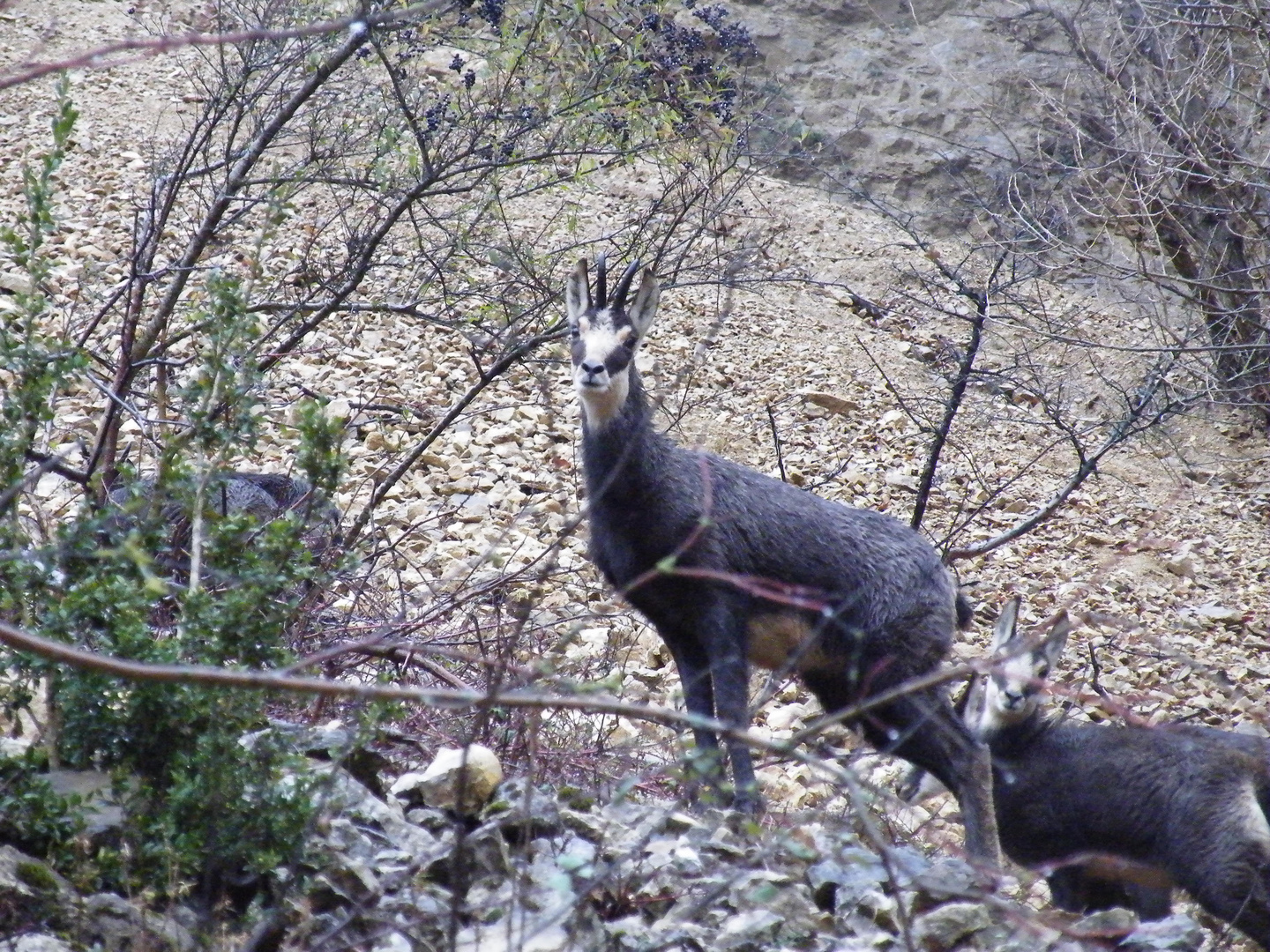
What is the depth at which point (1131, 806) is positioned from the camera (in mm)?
5863

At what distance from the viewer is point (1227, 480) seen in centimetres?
1134

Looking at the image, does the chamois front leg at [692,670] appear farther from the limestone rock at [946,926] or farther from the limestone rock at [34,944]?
the limestone rock at [34,944]

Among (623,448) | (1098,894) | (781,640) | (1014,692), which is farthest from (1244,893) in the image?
(623,448)

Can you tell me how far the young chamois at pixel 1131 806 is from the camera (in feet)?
17.7

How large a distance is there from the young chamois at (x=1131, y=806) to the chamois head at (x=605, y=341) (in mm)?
1983

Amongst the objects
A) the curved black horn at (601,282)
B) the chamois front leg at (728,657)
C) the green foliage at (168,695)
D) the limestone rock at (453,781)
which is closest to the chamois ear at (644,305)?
the curved black horn at (601,282)

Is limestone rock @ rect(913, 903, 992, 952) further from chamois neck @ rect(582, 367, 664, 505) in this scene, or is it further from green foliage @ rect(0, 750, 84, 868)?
chamois neck @ rect(582, 367, 664, 505)

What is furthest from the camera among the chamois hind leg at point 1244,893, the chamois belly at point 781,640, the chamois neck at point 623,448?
the chamois belly at point 781,640

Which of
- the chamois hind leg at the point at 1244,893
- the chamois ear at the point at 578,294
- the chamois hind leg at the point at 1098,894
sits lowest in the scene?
the chamois hind leg at the point at 1098,894

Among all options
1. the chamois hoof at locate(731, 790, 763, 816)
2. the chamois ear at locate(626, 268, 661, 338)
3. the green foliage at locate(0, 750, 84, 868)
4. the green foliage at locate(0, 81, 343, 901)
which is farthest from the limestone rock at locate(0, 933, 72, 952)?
the chamois ear at locate(626, 268, 661, 338)

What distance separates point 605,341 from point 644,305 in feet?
0.95

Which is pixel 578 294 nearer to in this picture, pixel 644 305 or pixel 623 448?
pixel 644 305

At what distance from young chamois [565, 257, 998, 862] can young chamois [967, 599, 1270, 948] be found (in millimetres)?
355

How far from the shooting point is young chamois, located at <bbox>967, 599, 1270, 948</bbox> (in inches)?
212
